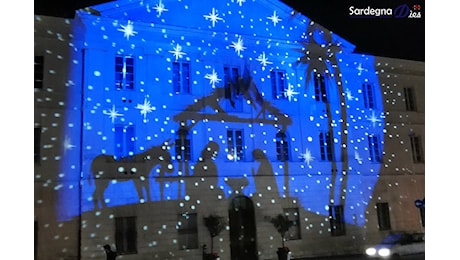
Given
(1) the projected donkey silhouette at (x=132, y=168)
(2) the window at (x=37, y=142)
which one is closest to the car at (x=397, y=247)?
(1) the projected donkey silhouette at (x=132, y=168)

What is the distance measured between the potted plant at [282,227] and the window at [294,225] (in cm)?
2

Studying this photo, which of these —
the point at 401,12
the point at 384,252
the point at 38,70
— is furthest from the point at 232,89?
the point at 384,252

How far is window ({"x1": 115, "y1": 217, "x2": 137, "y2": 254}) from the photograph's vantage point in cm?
319

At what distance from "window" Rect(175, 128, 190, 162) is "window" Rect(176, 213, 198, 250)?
16.7 inches

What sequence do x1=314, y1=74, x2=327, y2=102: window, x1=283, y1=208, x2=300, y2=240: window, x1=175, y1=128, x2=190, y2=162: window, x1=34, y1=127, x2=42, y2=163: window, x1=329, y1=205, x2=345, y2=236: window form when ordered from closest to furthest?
x1=34, y1=127, x2=42, y2=163: window → x1=175, y1=128, x2=190, y2=162: window → x1=283, y1=208, x2=300, y2=240: window → x1=329, y1=205, x2=345, y2=236: window → x1=314, y1=74, x2=327, y2=102: window

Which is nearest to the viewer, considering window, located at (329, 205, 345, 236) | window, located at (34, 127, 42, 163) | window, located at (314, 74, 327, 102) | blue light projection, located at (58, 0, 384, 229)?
window, located at (34, 127, 42, 163)

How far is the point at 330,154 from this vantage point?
3654 mm

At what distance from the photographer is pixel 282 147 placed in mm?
3541

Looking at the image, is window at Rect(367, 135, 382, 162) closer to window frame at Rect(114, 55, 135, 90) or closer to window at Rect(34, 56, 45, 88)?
window frame at Rect(114, 55, 135, 90)

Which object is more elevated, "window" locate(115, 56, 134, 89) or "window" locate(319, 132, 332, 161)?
"window" locate(115, 56, 134, 89)

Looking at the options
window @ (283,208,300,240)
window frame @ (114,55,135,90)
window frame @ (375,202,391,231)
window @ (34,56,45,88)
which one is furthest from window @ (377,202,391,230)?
window @ (34,56,45,88)
